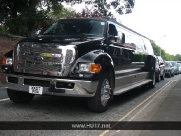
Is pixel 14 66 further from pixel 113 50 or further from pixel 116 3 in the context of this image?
pixel 116 3

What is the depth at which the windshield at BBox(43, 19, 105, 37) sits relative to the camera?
621 centimetres

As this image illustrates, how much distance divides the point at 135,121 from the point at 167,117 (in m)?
0.74

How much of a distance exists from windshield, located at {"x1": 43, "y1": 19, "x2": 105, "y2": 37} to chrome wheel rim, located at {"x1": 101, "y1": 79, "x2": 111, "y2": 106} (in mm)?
1252

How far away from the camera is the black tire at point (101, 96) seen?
5223mm

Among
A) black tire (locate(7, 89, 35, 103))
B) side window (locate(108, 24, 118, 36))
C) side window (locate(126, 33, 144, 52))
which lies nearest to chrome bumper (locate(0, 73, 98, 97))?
black tire (locate(7, 89, 35, 103))

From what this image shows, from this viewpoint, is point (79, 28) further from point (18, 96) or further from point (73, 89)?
point (18, 96)

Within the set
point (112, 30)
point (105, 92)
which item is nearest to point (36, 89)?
point (105, 92)

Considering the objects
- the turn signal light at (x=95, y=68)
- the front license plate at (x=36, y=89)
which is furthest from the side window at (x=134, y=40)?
the front license plate at (x=36, y=89)

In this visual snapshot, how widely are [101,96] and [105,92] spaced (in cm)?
21

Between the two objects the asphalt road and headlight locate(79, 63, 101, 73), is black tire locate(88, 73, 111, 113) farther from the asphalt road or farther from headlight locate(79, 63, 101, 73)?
headlight locate(79, 63, 101, 73)

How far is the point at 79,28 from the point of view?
6395 millimetres

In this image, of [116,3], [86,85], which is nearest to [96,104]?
[86,85]

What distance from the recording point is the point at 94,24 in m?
6.47

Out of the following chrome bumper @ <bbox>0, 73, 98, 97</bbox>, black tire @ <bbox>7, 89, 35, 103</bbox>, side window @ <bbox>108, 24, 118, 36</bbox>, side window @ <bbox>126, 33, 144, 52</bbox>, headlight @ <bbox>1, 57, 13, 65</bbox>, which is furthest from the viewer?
side window @ <bbox>126, 33, 144, 52</bbox>
